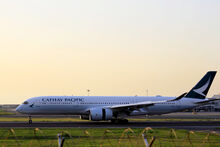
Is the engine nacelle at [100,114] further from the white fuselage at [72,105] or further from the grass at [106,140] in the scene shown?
the grass at [106,140]

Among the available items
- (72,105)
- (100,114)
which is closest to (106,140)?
(100,114)

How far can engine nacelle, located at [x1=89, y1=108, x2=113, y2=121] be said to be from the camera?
137 feet

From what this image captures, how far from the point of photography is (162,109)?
48031 millimetres

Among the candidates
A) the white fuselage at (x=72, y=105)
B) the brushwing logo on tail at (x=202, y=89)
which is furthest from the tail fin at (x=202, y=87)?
the white fuselage at (x=72, y=105)

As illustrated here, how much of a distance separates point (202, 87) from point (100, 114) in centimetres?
1593

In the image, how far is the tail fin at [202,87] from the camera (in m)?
49.5

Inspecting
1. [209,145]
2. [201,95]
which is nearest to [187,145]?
[209,145]

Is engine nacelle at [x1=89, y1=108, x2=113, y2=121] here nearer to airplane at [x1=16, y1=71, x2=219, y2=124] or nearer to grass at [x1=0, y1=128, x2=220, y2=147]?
airplane at [x1=16, y1=71, x2=219, y2=124]

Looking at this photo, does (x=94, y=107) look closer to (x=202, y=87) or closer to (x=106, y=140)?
(x=202, y=87)

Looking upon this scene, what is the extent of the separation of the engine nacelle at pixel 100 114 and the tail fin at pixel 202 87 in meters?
12.8

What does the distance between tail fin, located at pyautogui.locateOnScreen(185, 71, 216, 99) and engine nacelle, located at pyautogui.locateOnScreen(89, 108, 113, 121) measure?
42.1ft

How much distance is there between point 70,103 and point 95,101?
330 centimetres

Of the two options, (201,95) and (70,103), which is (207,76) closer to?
(201,95)

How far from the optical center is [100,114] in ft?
137
